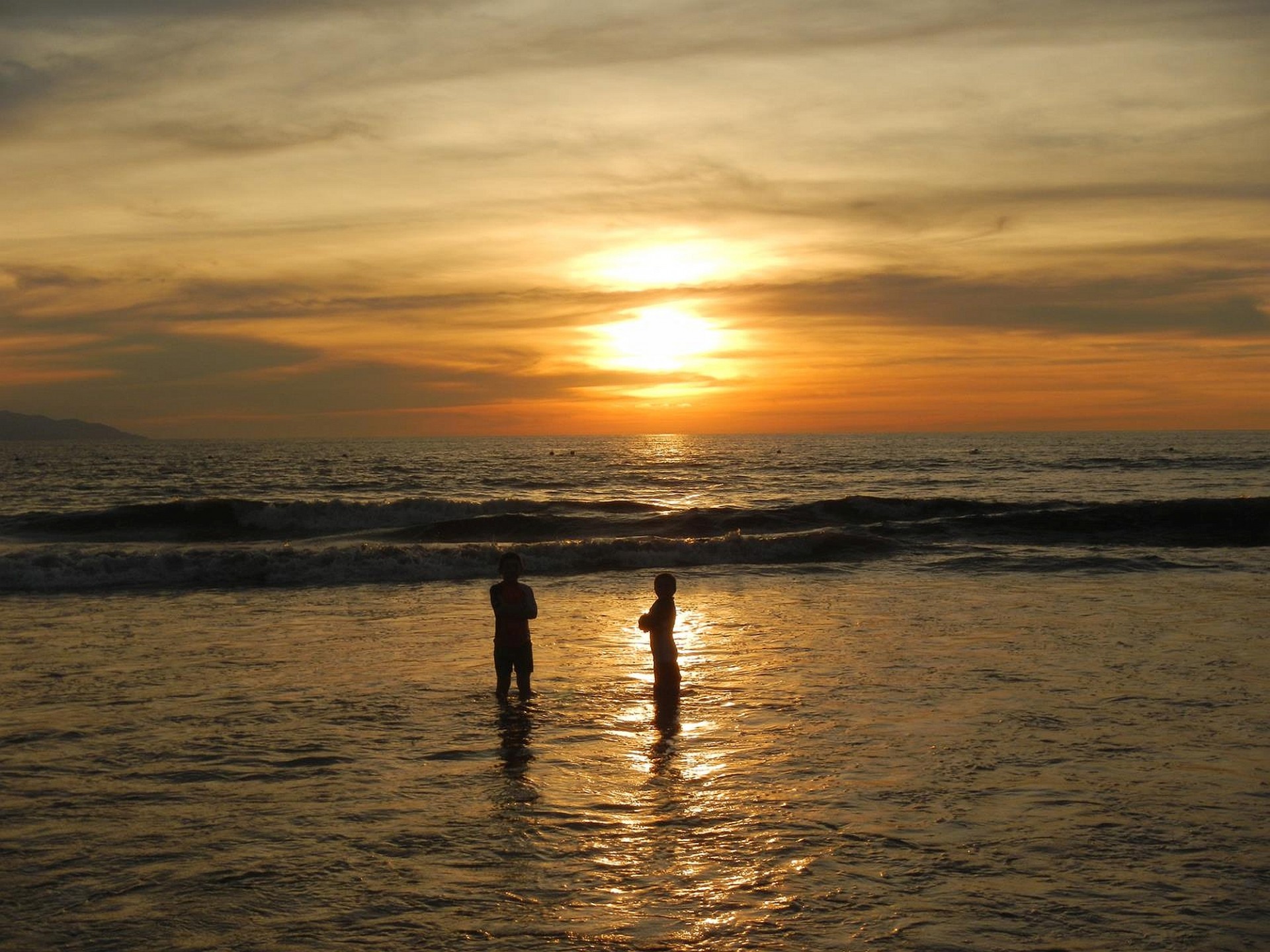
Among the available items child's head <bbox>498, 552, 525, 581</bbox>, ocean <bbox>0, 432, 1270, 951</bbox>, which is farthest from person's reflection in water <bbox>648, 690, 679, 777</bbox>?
child's head <bbox>498, 552, 525, 581</bbox>

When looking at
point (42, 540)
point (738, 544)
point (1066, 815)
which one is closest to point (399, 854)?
point (1066, 815)

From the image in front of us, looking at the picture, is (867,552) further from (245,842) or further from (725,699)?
(245,842)

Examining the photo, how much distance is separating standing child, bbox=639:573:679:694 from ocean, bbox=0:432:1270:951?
0.79ft

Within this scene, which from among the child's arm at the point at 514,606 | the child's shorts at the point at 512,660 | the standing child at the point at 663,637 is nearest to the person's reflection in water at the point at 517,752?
the child's shorts at the point at 512,660

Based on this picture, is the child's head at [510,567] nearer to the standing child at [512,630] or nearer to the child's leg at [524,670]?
the standing child at [512,630]

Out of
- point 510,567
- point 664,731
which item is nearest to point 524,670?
point 510,567

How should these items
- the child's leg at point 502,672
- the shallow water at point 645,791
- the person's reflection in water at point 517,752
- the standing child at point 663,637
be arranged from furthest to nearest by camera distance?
the child's leg at point 502,672 < the standing child at point 663,637 < the person's reflection in water at point 517,752 < the shallow water at point 645,791

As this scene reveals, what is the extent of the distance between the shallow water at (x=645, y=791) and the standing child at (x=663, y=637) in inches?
13.0

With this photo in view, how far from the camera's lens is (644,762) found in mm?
7992

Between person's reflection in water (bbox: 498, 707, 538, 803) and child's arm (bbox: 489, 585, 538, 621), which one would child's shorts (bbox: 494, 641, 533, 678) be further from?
person's reflection in water (bbox: 498, 707, 538, 803)

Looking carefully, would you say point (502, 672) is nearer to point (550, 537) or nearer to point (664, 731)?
point (664, 731)

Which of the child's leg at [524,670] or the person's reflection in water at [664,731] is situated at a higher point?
the child's leg at [524,670]

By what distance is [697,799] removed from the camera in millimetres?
7039

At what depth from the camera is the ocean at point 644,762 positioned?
527 centimetres
